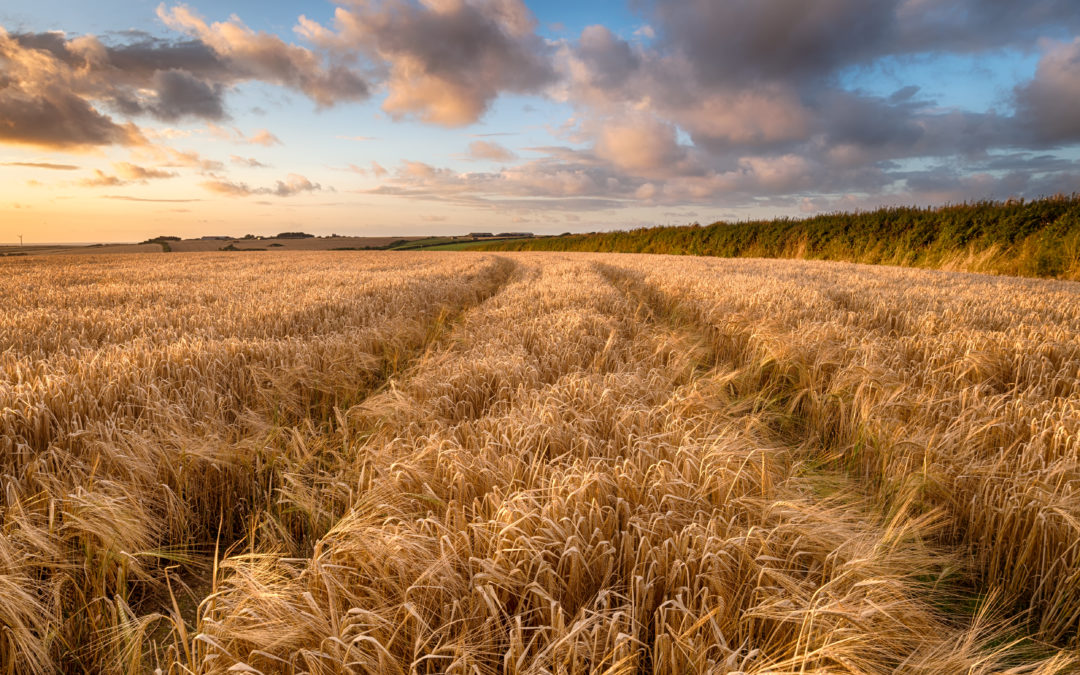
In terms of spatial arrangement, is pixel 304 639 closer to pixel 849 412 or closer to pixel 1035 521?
pixel 1035 521

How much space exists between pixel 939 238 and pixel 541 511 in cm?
2868

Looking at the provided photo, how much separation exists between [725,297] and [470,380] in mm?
6218

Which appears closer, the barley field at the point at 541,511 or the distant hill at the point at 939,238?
the barley field at the point at 541,511

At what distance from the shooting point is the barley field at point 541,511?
4.97 ft

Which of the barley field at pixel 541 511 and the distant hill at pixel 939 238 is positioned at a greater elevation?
the distant hill at pixel 939 238

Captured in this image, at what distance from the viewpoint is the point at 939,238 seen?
2264cm

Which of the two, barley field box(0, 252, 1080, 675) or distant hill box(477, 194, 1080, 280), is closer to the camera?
barley field box(0, 252, 1080, 675)

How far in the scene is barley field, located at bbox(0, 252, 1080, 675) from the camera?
4.97ft

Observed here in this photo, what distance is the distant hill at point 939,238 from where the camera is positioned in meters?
17.7

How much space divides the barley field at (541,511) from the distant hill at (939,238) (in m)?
18.5

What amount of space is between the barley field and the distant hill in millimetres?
18462

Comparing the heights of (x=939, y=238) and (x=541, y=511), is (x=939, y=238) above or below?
above

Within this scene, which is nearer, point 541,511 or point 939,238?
point 541,511

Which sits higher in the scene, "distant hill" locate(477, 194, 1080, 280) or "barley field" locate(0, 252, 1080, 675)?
"distant hill" locate(477, 194, 1080, 280)
